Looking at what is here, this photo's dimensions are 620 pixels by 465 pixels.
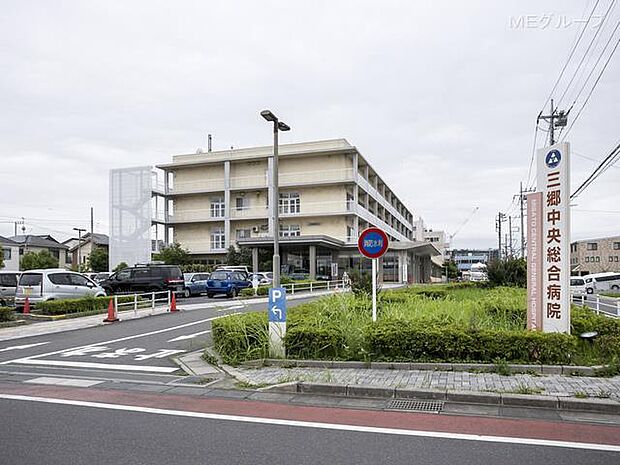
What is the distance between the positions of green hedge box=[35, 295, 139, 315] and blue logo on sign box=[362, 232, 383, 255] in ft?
44.3

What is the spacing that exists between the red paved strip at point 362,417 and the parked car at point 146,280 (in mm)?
19895

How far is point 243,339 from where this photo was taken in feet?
31.2

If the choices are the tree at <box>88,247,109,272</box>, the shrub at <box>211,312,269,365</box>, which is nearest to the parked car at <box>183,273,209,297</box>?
the shrub at <box>211,312,269,365</box>

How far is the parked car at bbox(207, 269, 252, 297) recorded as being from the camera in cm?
2909

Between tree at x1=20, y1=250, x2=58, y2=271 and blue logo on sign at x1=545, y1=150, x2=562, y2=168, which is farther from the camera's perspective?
tree at x1=20, y1=250, x2=58, y2=271

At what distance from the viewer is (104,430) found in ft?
18.8

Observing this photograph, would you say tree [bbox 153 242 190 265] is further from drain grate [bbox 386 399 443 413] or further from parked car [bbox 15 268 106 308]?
drain grate [bbox 386 399 443 413]

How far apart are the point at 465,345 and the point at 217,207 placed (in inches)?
1799

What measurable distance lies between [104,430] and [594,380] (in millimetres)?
6515

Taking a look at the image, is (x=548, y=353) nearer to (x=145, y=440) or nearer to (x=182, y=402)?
(x=182, y=402)

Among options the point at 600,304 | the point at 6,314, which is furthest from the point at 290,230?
the point at 6,314

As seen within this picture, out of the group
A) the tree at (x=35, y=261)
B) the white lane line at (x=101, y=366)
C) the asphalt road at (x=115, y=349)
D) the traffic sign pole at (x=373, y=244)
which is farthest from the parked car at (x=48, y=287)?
the tree at (x=35, y=261)

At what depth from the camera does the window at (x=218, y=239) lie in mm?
51438

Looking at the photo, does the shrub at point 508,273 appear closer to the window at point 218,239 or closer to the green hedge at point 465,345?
the green hedge at point 465,345
